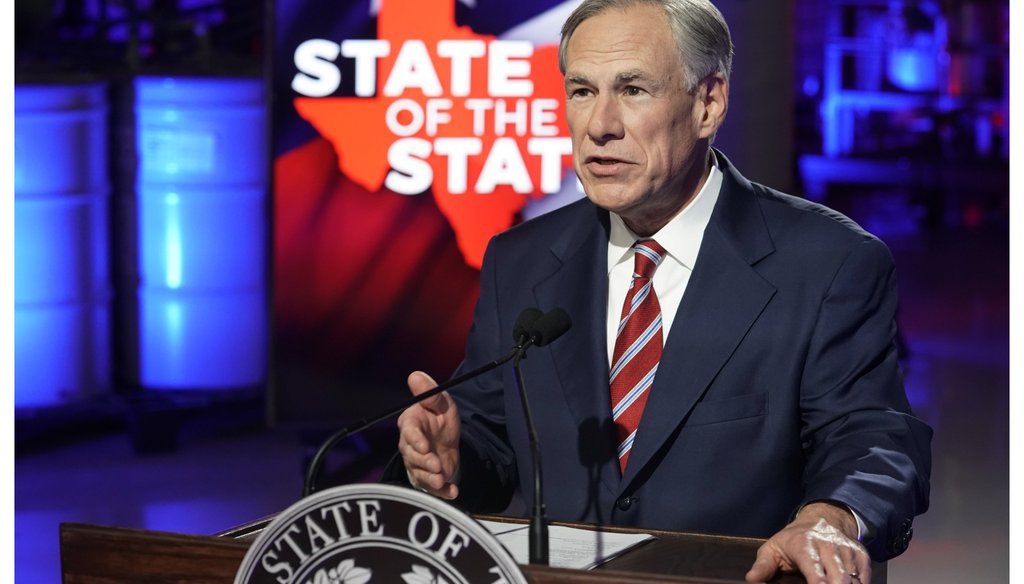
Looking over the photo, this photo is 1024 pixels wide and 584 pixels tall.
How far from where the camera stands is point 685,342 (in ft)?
5.70

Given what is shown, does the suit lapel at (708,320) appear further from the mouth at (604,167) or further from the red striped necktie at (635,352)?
the mouth at (604,167)

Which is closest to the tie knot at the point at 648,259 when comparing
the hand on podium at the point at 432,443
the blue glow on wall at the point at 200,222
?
→ the hand on podium at the point at 432,443

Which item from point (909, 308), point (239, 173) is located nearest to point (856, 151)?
point (909, 308)

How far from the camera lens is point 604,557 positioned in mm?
1413

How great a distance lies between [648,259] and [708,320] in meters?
0.15

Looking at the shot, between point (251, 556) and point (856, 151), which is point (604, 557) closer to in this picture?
point (251, 556)

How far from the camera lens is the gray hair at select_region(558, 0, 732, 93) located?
177 centimetres

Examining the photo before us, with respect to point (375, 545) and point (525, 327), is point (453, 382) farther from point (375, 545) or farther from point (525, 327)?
point (375, 545)

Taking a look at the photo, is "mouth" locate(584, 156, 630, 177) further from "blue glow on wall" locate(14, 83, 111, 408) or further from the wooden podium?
"blue glow on wall" locate(14, 83, 111, 408)

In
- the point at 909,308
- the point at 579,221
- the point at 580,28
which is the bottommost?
the point at 909,308

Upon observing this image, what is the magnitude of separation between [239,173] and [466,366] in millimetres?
3770

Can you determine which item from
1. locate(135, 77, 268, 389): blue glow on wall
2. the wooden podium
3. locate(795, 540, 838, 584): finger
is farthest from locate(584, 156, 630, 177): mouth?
locate(135, 77, 268, 389): blue glow on wall

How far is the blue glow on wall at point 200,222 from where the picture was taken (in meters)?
5.45
